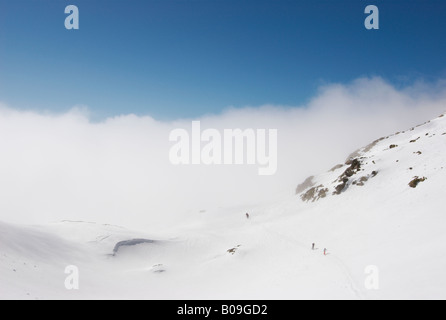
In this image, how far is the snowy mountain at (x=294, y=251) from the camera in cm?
2020

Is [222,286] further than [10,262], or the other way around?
[222,286]

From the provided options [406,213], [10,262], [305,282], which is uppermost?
[406,213]

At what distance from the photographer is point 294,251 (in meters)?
35.7

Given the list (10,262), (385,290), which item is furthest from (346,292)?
(10,262)

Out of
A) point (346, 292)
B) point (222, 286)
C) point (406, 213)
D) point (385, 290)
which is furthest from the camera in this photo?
point (406, 213)

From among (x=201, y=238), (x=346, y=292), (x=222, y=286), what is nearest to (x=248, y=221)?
(x=201, y=238)

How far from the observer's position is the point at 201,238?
48844mm

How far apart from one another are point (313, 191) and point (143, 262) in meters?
39.2

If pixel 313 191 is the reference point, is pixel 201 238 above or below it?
below

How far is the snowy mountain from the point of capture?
2020 centimetres

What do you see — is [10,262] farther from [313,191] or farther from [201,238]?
[313,191]

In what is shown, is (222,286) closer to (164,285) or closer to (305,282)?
(164,285)

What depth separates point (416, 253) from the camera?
838 inches

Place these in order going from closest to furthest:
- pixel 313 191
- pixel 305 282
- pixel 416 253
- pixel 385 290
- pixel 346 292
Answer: pixel 385 290 → pixel 346 292 → pixel 416 253 → pixel 305 282 → pixel 313 191
